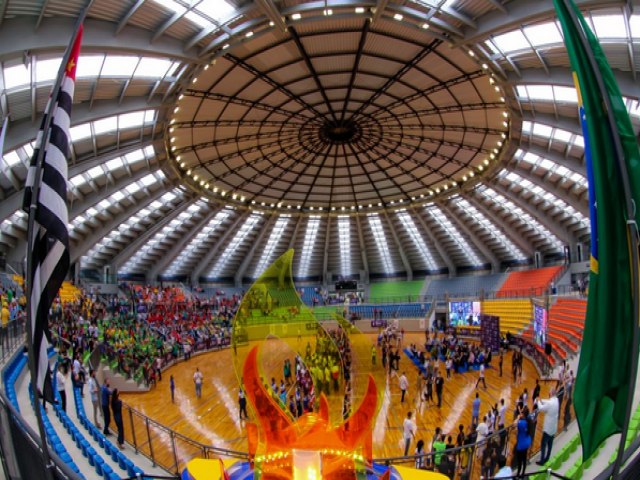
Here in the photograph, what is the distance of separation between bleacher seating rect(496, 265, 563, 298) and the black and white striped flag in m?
39.4

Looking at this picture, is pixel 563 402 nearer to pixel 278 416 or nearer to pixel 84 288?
pixel 278 416

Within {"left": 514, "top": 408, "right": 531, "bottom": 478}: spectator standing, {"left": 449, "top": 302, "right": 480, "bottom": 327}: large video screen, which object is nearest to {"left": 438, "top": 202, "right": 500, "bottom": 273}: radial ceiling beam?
{"left": 449, "top": 302, "right": 480, "bottom": 327}: large video screen

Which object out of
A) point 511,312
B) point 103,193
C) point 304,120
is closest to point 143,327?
point 103,193

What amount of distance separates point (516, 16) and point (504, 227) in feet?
96.7

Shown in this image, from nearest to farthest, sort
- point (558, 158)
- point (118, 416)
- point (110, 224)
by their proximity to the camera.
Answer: point (118, 416) < point (558, 158) < point (110, 224)

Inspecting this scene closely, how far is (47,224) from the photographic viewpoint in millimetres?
3611

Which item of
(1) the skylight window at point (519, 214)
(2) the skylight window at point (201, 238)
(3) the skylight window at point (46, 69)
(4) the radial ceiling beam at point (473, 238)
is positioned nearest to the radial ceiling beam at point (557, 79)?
(1) the skylight window at point (519, 214)

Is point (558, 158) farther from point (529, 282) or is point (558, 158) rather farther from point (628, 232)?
point (628, 232)

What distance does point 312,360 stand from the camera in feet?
57.2

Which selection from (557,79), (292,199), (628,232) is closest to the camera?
(628,232)

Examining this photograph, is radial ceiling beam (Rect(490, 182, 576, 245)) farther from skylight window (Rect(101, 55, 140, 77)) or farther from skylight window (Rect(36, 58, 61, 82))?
skylight window (Rect(36, 58, 61, 82))

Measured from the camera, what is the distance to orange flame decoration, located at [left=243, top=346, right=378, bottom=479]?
25.6 feet

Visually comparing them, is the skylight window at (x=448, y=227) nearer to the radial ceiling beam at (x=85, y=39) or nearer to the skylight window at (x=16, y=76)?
the radial ceiling beam at (x=85, y=39)

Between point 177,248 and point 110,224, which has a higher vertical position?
point 110,224
